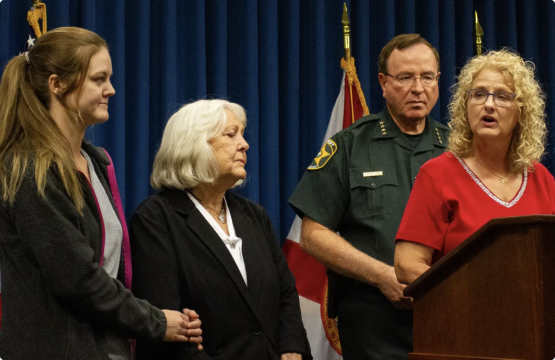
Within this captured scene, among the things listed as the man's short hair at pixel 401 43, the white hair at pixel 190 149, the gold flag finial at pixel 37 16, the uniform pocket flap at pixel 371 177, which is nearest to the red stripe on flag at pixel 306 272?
the uniform pocket flap at pixel 371 177

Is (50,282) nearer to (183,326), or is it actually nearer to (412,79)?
(183,326)

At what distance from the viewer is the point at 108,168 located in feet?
7.39

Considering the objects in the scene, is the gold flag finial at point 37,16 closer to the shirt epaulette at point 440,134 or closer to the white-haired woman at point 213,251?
the white-haired woman at point 213,251

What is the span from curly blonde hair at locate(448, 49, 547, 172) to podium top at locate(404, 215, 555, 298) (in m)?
0.53

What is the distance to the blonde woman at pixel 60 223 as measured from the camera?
183cm

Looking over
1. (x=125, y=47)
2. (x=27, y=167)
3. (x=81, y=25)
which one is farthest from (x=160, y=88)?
(x=27, y=167)

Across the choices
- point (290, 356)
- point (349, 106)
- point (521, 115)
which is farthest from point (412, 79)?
point (290, 356)

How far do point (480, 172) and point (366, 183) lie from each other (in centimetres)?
72

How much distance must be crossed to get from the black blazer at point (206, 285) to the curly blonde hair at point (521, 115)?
802 mm

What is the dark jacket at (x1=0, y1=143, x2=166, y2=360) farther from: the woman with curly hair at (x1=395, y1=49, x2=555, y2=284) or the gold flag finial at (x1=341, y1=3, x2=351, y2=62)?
the gold flag finial at (x1=341, y1=3, x2=351, y2=62)

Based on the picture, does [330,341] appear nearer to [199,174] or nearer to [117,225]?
Answer: [199,174]

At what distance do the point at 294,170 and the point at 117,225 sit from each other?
180cm

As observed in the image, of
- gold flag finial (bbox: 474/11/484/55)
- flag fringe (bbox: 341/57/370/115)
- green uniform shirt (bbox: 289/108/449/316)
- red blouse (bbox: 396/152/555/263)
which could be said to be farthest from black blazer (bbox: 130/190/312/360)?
gold flag finial (bbox: 474/11/484/55)

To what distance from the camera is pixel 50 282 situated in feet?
6.03
